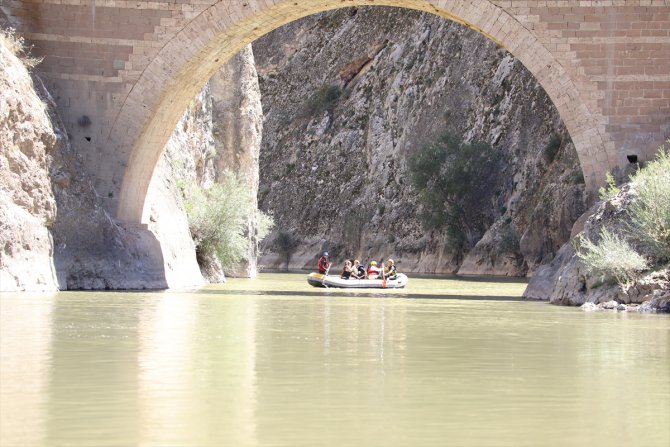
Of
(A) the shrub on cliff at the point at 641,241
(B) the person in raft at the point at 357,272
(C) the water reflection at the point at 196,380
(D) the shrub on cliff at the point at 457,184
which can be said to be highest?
(D) the shrub on cliff at the point at 457,184

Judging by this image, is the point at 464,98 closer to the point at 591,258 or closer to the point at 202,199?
the point at 202,199

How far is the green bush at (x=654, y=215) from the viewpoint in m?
17.9

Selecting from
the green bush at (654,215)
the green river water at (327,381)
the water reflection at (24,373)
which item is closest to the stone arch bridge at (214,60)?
the green bush at (654,215)

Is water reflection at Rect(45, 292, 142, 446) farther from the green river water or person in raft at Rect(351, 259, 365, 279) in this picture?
person in raft at Rect(351, 259, 365, 279)

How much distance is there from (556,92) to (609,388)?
14967 mm

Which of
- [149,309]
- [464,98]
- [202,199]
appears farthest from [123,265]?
A: [464,98]

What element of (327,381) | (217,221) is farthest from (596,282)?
(217,221)

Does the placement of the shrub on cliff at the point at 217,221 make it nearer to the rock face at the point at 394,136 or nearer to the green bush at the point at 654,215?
the rock face at the point at 394,136

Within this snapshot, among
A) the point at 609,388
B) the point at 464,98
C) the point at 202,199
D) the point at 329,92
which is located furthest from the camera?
the point at 329,92

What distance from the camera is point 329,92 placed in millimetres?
67812

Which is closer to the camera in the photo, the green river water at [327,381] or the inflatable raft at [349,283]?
the green river water at [327,381]

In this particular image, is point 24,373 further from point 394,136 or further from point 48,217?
point 394,136

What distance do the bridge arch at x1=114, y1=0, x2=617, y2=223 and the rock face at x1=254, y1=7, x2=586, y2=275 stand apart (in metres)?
16.5

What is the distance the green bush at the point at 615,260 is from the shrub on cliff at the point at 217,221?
45.6 ft
